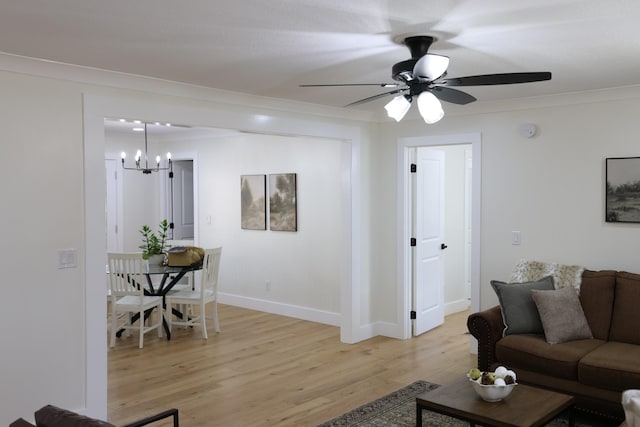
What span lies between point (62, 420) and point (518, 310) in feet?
11.1

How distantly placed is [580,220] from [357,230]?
2.17m

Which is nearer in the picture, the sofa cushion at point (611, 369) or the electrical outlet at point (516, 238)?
the sofa cushion at point (611, 369)

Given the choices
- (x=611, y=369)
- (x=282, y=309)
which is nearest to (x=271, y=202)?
(x=282, y=309)

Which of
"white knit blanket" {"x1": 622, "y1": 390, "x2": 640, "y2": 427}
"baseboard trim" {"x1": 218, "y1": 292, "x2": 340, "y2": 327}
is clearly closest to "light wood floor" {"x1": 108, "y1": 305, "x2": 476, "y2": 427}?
"baseboard trim" {"x1": 218, "y1": 292, "x2": 340, "y2": 327}

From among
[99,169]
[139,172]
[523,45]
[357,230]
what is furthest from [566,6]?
[139,172]

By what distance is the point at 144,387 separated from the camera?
14.9 ft

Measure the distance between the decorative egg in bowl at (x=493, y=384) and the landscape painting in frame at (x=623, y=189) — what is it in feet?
7.08

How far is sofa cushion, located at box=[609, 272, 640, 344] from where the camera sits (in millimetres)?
4102

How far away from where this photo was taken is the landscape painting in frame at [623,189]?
14.6ft

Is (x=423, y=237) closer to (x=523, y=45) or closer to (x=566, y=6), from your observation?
(x=523, y=45)

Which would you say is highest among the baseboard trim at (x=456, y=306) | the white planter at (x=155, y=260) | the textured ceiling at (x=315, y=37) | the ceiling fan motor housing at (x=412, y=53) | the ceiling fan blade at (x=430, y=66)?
the textured ceiling at (x=315, y=37)

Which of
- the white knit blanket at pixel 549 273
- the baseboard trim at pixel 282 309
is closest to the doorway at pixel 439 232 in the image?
the baseboard trim at pixel 282 309

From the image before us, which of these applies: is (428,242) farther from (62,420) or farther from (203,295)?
(62,420)

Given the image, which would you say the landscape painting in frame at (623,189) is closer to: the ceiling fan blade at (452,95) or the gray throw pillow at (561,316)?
the gray throw pillow at (561,316)
